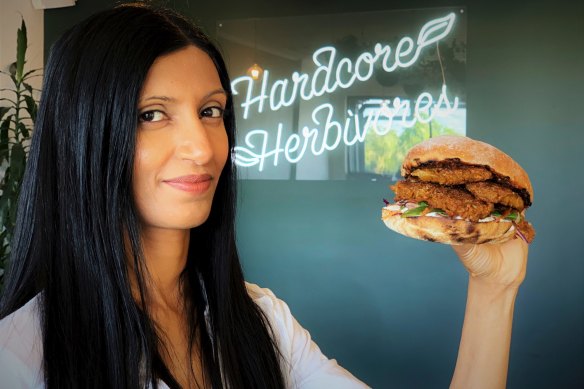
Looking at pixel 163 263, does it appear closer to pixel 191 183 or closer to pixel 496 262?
pixel 191 183

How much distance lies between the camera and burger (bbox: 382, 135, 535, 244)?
1635mm

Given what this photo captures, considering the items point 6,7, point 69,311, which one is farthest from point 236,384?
point 6,7

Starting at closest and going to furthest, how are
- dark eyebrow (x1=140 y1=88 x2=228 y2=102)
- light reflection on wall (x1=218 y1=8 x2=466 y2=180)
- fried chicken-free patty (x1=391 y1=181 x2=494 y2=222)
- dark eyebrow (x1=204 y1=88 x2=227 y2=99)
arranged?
dark eyebrow (x1=140 y1=88 x2=228 y2=102) < dark eyebrow (x1=204 y1=88 x2=227 y2=99) < fried chicken-free patty (x1=391 y1=181 x2=494 y2=222) < light reflection on wall (x1=218 y1=8 x2=466 y2=180)

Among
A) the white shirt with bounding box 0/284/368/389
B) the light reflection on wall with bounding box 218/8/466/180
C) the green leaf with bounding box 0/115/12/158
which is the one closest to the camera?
the white shirt with bounding box 0/284/368/389

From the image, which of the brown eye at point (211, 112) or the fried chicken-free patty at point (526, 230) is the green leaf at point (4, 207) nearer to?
the brown eye at point (211, 112)

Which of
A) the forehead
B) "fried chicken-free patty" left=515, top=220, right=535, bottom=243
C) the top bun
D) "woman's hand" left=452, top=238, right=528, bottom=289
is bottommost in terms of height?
"woman's hand" left=452, top=238, right=528, bottom=289

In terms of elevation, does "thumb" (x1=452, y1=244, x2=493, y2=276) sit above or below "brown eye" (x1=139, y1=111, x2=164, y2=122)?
below

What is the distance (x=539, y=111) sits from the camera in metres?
3.64

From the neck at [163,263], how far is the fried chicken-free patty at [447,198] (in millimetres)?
841

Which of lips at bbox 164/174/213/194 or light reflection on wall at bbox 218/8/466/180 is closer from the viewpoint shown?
lips at bbox 164/174/213/194

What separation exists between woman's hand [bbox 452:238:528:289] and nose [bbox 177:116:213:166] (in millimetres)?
796

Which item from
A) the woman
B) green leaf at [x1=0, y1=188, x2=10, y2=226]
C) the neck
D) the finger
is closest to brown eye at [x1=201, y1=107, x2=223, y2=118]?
the woman

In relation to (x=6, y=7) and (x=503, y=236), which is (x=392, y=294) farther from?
(x=6, y=7)

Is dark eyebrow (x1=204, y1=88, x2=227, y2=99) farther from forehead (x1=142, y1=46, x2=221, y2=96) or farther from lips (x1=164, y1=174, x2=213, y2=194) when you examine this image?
lips (x1=164, y1=174, x2=213, y2=194)
